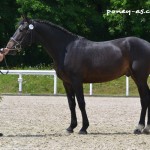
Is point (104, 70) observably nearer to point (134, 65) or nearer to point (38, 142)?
point (134, 65)

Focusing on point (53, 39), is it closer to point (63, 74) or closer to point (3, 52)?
point (63, 74)

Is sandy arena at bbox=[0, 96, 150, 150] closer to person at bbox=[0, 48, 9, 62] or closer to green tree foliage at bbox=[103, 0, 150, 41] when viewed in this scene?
person at bbox=[0, 48, 9, 62]

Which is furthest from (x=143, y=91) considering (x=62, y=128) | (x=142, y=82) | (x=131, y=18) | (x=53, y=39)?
(x=131, y=18)

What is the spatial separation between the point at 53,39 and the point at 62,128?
6.70 feet

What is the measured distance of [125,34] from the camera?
3816 cm

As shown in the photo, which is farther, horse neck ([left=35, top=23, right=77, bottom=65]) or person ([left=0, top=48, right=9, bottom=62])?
horse neck ([left=35, top=23, right=77, bottom=65])

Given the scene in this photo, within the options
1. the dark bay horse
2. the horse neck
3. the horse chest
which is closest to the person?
the dark bay horse

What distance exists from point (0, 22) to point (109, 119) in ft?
83.1

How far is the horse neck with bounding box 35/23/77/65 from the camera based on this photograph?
38.0 feet

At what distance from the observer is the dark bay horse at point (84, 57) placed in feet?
37.3

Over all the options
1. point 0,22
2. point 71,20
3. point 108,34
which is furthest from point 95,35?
point 0,22

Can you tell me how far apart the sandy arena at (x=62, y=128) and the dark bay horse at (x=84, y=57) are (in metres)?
0.61

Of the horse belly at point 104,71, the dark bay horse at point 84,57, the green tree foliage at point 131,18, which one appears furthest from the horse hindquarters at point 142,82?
the green tree foliage at point 131,18

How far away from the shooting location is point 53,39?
11.7 meters
